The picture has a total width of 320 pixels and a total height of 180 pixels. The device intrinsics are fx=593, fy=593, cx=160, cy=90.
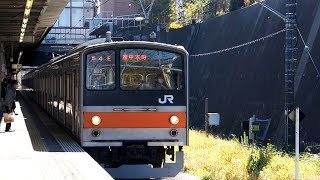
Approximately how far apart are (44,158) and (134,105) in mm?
2044

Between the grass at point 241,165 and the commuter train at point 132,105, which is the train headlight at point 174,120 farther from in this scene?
the grass at point 241,165

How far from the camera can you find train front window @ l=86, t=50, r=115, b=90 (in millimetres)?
11742

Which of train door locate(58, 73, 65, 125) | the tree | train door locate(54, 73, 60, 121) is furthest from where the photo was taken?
the tree

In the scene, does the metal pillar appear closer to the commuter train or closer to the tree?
the commuter train

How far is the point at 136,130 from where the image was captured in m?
11.7

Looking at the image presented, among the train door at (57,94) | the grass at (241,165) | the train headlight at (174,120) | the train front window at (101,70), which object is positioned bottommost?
the grass at (241,165)

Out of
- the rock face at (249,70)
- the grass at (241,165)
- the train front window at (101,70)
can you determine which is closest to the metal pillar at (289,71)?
the rock face at (249,70)

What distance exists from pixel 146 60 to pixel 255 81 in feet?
59.6

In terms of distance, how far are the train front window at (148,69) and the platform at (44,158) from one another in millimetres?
1723

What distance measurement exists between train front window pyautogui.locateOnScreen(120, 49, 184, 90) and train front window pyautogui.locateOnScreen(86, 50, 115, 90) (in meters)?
0.20

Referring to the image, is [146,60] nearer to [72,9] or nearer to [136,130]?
[136,130]

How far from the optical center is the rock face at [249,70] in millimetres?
24391

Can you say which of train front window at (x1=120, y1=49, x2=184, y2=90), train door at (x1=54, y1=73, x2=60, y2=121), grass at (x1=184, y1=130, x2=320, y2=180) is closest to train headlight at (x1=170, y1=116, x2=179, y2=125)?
train front window at (x1=120, y1=49, x2=184, y2=90)

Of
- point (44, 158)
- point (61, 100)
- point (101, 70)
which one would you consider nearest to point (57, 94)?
point (61, 100)
